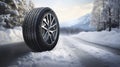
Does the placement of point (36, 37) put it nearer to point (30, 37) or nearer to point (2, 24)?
point (30, 37)

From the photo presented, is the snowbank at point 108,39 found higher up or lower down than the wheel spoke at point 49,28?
lower down

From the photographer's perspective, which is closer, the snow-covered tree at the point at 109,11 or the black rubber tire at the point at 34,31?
the black rubber tire at the point at 34,31

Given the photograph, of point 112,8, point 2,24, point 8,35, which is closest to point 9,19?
point 2,24

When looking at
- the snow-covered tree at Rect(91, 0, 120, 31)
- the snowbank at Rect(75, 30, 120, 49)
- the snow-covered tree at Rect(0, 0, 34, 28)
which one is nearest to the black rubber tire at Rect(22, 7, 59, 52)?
the snowbank at Rect(75, 30, 120, 49)

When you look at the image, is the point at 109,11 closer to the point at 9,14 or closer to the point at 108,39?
the point at 108,39

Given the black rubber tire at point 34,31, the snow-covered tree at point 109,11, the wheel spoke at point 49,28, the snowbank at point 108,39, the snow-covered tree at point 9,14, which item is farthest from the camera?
the snow-covered tree at point 109,11

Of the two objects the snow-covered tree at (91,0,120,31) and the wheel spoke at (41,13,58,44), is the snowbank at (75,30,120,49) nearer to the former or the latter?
the wheel spoke at (41,13,58,44)

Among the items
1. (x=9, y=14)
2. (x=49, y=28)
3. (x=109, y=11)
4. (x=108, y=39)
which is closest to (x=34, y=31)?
(x=49, y=28)

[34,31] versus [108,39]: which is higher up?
[34,31]

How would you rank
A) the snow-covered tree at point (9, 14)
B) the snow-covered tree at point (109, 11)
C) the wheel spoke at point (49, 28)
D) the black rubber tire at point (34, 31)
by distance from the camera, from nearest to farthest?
the black rubber tire at point (34, 31) → the wheel spoke at point (49, 28) → the snow-covered tree at point (9, 14) → the snow-covered tree at point (109, 11)

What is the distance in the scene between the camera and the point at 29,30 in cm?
601

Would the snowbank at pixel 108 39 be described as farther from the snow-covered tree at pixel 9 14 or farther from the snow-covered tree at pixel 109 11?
the snow-covered tree at pixel 109 11

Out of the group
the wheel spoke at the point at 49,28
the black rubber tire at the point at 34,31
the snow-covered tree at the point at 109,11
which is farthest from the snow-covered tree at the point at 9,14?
the snow-covered tree at the point at 109,11

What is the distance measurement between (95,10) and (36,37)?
31906 mm
